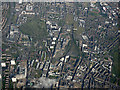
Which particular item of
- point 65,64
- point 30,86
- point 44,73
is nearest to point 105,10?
point 65,64

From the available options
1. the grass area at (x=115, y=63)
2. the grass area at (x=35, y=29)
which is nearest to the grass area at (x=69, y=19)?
the grass area at (x=35, y=29)

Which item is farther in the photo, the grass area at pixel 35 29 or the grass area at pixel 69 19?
the grass area at pixel 69 19

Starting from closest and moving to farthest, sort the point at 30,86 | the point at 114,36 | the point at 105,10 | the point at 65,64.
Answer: the point at 30,86
the point at 65,64
the point at 114,36
the point at 105,10

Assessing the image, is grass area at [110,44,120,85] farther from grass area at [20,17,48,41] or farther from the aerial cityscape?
grass area at [20,17,48,41]

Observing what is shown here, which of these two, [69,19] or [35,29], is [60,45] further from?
[69,19]

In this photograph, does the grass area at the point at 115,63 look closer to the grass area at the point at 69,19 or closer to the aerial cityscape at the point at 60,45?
the aerial cityscape at the point at 60,45

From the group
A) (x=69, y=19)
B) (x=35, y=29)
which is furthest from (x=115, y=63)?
(x=35, y=29)

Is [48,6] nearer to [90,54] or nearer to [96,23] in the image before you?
[96,23]

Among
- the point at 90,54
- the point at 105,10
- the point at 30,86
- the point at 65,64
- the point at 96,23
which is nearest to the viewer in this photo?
the point at 30,86
